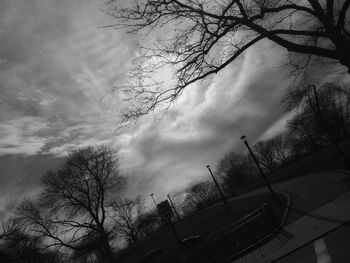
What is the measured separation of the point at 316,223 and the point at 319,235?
4.77 feet

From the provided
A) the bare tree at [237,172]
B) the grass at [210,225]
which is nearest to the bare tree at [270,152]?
the bare tree at [237,172]

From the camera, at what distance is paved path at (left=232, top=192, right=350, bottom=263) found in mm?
7309

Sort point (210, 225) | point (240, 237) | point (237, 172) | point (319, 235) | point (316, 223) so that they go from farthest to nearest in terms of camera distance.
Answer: point (237, 172) < point (210, 225) < point (240, 237) < point (316, 223) < point (319, 235)

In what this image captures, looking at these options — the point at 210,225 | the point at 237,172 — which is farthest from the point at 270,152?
the point at 210,225

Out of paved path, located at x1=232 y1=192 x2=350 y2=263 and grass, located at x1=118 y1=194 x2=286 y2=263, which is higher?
grass, located at x1=118 y1=194 x2=286 y2=263

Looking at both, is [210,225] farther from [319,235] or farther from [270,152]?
[270,152]

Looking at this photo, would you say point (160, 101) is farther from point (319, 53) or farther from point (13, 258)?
point (13, 258)

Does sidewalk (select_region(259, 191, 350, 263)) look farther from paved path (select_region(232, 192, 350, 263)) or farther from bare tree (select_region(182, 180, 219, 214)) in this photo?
bare tree (select_region(182, 180, 219, 214))

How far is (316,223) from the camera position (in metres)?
10.1

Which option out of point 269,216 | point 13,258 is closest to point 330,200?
point 269,216

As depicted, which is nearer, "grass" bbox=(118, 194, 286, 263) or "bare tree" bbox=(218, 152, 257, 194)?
"grass" bbox=(118, 194, 286, 263)

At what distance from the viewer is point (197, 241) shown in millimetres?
16812

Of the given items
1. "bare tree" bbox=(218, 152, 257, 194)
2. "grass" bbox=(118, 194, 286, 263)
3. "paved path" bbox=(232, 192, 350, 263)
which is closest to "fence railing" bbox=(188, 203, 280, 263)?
"paved path" bbox=(232, 192, 350, 263)

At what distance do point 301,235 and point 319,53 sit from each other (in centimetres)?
636
